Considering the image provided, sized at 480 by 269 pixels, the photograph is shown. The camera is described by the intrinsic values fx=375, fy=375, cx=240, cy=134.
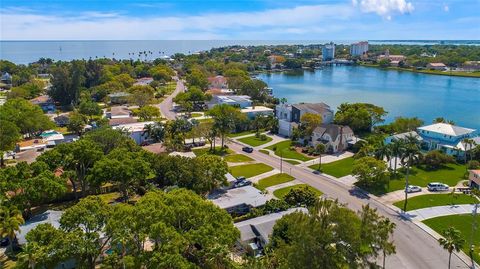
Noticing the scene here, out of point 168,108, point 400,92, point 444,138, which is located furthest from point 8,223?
point 400,92

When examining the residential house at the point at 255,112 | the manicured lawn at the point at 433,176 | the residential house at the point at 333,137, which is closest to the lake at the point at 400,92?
the residential house at the point at 255,112

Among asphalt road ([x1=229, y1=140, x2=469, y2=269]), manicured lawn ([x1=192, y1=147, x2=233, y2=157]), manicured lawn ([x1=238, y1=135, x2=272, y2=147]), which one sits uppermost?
manicured lawn ([x1=238, y1=135, x2=272, y2=147])

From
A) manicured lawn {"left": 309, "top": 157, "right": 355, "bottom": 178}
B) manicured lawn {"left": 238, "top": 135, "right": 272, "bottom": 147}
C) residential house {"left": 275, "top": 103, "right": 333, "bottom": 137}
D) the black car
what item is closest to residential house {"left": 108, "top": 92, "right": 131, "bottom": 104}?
manicured lawn {"left": 238, "top": 135, "right": 272, "bottom": 147}

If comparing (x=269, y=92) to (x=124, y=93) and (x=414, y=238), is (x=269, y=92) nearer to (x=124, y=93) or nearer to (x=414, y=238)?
(x=124, y=93)

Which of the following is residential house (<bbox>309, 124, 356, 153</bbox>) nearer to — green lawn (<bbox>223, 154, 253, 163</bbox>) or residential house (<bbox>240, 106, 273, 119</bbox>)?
green lawn (<bbox>223, 154, 253, 163</bbox>)

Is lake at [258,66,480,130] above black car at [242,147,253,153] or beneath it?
above
